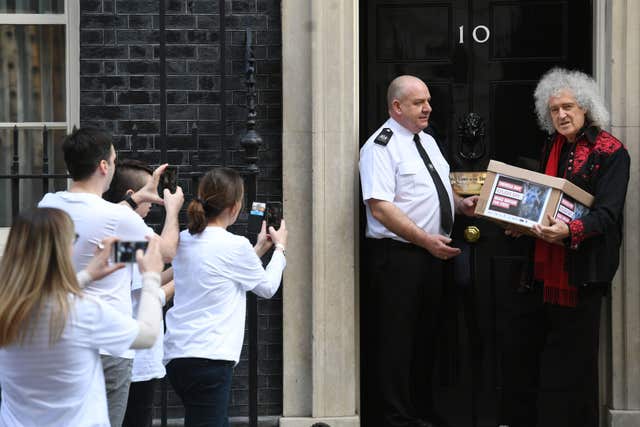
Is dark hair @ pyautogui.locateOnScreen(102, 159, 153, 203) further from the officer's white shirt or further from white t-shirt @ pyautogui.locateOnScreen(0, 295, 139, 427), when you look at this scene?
white t-shirt @ pyautogui.locateOnScreen(0, 295, 139, 427)

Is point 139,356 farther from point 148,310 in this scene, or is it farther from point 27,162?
point 27,162

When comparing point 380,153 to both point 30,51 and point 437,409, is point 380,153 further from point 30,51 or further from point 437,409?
point 30,51

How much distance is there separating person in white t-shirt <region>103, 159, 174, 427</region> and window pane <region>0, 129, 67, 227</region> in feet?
5.55

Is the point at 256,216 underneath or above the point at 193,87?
underneath

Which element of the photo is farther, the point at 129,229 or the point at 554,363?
the point at 554,363

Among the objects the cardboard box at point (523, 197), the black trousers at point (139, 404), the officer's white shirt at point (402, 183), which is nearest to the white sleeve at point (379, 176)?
the officer's white shirt at point (402, 183)

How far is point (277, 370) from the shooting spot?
6.91 m

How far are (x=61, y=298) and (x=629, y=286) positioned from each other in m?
3.81

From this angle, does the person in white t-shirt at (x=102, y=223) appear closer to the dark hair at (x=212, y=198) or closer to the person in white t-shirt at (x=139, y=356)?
the dark hair at (x=212, y=198)

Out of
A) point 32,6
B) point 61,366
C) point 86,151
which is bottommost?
point 61,366

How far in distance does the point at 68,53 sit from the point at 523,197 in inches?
119

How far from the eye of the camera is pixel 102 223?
4727 mm

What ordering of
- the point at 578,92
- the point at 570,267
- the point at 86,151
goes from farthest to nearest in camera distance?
the point at 578,92 → the point at 570,267 → the point at 86,151

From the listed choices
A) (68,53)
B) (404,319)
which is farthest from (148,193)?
(68,53)
